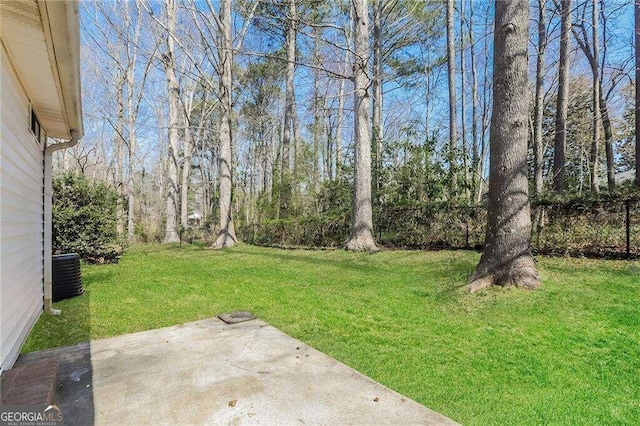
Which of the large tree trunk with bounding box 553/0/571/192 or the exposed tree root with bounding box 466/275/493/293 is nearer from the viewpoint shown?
the exposed tree root with bounding box 466/275/493/293

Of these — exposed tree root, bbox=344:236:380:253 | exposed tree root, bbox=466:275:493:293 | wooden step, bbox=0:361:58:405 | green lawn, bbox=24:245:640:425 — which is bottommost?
green lawn, bbox=24:245:640:425

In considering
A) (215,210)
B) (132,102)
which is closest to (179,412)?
(215,210)

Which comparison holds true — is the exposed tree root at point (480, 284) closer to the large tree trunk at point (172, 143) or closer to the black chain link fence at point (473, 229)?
the black chain link fence at point (473, 229)

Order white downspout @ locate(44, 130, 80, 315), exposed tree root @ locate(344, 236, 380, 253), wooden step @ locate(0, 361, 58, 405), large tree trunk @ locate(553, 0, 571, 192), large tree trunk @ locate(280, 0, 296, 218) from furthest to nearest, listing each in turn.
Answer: large tree trunk @ locate(280, 0, 296, 218) → large tree trunk @ locate(553, 0, 571, 192) → exposed tree root @ locate(344, 236, 380, 253) → white downspout @ locate(44, 130, 80, 315) → wooden step @ locate(0, 361, 58, 405)

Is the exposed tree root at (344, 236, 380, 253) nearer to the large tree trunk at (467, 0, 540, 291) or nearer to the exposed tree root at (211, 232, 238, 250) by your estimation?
the large tree trunk at (467, 0, 540, 291)

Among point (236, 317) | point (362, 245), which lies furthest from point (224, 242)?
point (236, 317)

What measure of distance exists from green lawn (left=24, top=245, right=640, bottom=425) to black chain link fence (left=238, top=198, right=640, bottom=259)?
51 centimetres

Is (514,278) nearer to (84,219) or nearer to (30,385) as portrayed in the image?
(30,385)

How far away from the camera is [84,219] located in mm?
7871

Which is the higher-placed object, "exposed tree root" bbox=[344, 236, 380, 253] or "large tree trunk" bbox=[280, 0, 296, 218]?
"large tree trunk" bbox=[280, 0, 296, 218]

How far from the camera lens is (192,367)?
251cm

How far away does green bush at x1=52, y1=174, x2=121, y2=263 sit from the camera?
7.60 m

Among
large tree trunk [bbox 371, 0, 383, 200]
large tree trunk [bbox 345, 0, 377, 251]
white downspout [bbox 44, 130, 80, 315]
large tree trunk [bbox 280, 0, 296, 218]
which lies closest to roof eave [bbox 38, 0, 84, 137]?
white downspout [bbox 44, 130, 80, 315]

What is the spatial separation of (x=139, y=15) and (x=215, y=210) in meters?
9.26
